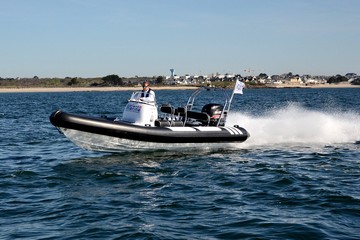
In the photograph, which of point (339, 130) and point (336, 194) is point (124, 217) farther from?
point (339, 130)

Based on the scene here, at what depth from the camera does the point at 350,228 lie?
8.17 m

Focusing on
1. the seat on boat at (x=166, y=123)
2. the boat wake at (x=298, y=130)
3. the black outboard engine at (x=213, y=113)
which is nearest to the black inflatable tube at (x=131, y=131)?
the seat on boat at (x=166, y=123)

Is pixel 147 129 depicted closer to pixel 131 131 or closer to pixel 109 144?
pixel 131 131

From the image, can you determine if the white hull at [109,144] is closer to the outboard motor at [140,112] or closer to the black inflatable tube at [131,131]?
the black inflatable tube at [131,131]

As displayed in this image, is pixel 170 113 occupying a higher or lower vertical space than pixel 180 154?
higher

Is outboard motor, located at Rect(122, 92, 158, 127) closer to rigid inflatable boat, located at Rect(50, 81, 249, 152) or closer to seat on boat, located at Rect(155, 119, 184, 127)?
rigid inflatable boat, located at Rect(50, 81, 249, 152)

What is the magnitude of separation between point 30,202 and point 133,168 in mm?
3839

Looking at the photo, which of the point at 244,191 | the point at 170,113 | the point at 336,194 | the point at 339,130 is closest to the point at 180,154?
the point at 170,113

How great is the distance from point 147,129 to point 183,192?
4642mm

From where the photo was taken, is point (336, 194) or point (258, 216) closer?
point (258, 216)

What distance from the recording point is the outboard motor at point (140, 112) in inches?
613

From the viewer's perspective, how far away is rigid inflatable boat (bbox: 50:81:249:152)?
14.4m

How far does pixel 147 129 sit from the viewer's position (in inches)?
594

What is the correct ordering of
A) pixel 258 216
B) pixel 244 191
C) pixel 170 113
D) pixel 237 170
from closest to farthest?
pixel 258 216 < pixel 244 191 < pixel 237 170 < pixel 170 113
